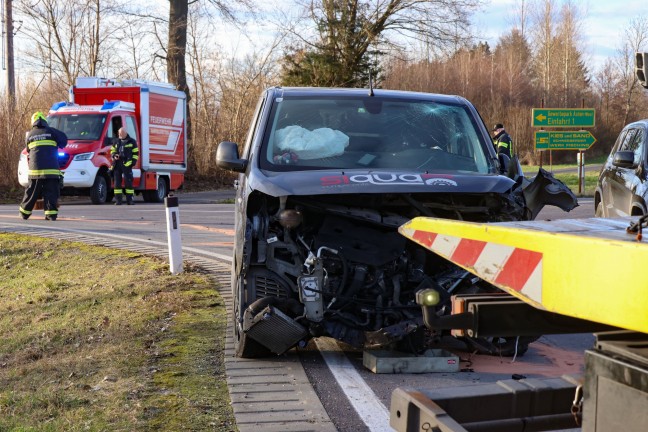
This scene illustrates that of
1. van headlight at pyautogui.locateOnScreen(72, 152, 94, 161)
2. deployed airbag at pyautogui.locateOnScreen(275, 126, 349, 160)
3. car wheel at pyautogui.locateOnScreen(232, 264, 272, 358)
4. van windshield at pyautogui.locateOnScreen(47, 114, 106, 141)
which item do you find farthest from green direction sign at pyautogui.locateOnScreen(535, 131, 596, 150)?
car wheel at pyautogui.locateOnScreen(232, 264, 272, 358)

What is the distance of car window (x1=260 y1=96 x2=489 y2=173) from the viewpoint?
6.56 metres

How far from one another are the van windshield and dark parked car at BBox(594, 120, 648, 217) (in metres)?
15.0

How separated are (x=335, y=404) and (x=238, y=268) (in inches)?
53.0

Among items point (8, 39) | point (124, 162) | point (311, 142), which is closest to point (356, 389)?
point (311, 142)

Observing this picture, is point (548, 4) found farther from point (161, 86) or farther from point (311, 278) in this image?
point (311, 278)

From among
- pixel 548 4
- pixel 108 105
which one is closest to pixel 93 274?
pixel 108 105

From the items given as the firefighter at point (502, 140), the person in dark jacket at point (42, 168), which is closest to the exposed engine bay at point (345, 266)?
the person in dark jacket at point (42, 168)

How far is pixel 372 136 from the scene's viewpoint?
6805 mm

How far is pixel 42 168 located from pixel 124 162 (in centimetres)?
599

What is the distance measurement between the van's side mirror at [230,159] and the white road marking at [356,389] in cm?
143

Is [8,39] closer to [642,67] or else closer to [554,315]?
[642,67]

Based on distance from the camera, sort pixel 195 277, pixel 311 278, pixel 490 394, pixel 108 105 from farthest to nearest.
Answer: pixel 108 105 → pixel 195 277 → pixel 311 278 → pixel 490 394

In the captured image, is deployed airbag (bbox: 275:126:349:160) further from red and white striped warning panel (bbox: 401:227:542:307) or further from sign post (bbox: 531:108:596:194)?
sign post (bbox: 531:108:596:194)

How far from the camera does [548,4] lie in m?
82.3
